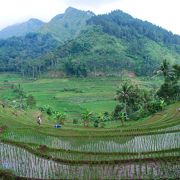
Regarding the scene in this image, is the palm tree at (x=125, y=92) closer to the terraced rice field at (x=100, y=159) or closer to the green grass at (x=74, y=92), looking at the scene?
the green grass at (x=74, y=92)

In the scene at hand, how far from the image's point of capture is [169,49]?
17275 centimetres

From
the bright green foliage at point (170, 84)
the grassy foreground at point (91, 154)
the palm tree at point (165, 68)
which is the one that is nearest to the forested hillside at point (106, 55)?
the bright green foliage at point (170, 84)

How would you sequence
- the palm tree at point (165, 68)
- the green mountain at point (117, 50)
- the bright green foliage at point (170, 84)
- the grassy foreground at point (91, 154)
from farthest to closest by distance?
1. the green mountain at point (117, 50)
2. the bright green foliage at point (170, 84)
3. the palm tree at point (165, 68)
4. the grassy foreground at point (91, 154)

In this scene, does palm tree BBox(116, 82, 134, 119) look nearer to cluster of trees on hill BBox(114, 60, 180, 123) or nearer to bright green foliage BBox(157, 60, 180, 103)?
cluster of trees on hill BBox(114, 60, 180, 123)

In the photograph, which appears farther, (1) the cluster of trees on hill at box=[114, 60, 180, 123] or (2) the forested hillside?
(2) the forested hillside

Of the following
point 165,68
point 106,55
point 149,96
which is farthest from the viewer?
point 106,55

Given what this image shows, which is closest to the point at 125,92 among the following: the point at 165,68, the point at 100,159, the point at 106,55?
→ the point at 165,68

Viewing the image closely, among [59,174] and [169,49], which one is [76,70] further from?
[59,174]

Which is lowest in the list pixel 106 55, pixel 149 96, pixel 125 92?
pixel 149 96

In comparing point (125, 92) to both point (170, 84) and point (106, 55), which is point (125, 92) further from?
point (106, 55)

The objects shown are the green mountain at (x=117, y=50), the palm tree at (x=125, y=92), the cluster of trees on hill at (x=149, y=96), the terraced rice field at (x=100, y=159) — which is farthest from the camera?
the green mountain at (x=117, y=50)

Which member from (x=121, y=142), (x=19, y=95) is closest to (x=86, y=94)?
(x=19, y=95)

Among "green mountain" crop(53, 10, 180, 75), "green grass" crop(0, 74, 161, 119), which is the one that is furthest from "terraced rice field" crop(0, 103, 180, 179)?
"green mountain" crop(53, 10, 180, 75)

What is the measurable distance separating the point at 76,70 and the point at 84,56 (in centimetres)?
1555
